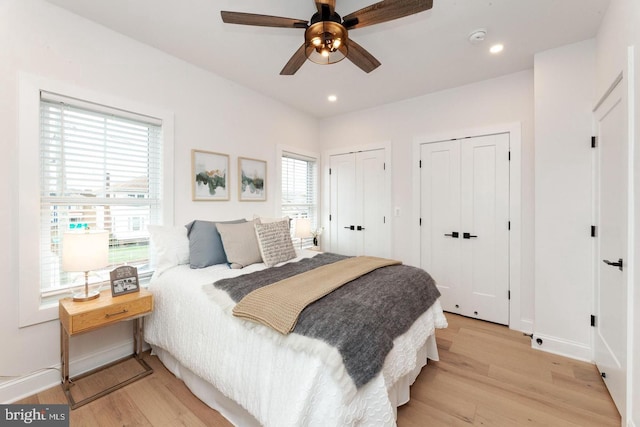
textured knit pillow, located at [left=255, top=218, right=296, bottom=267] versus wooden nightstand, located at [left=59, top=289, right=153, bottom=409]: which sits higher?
textured knit pillow, located at [left=255, top=218, right=296, bottom=267]

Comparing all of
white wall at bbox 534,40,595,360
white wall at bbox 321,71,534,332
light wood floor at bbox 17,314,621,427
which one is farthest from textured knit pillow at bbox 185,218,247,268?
white wall at bbox 534,40,595,360

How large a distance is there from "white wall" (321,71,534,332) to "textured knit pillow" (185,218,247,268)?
2.33 meters

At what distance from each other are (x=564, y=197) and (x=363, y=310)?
2.29 m

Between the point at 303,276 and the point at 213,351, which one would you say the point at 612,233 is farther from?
the point at 213,351

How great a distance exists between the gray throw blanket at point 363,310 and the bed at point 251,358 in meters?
0.05

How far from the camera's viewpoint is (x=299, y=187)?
166 inches

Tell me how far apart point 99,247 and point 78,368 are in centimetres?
103

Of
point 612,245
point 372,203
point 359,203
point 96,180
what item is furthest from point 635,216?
point 96,180

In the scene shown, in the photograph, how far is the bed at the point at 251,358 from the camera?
1.19m

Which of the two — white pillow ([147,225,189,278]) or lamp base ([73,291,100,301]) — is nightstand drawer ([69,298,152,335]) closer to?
lamp base ([73,291,100,301])

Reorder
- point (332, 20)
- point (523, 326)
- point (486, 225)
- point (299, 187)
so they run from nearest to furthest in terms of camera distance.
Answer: point (332, 20) < point (523, 326) < point (486, 225) < point (299, 187)

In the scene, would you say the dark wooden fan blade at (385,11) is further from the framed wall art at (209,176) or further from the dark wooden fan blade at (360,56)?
the framed wall art at (209,176)

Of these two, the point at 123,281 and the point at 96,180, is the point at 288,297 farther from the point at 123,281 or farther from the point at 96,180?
the point at 96,180

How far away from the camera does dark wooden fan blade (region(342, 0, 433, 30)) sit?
1.44 meters
